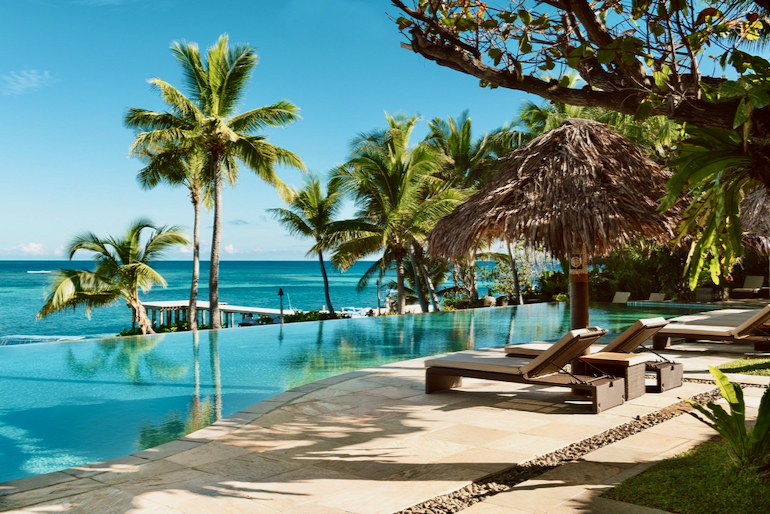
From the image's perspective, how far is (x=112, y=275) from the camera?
17.2 metres

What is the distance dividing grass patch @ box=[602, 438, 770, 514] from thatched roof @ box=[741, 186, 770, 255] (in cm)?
993

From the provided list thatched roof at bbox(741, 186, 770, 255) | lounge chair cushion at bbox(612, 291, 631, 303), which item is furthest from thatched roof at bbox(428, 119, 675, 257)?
lounge chair cushion at bbox(612, 291, 631, 303)

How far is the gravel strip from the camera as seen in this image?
3.32 meters

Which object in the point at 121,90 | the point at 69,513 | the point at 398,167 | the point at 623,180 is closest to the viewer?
the point at 69,513

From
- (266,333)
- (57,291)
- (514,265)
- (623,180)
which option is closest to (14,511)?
(623,180)

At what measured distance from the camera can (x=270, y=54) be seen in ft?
243

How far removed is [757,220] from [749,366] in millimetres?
8141

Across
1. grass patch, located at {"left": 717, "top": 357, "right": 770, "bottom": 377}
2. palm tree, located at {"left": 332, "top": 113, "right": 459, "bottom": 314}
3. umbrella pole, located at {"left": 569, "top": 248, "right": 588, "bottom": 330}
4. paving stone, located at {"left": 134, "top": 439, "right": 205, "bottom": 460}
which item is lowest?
paving stone, located at {"left": 134, "top": 439, "right": 205, "bottom": 460}

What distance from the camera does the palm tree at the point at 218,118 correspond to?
1717cm

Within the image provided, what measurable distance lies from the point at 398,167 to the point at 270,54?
5981 cm

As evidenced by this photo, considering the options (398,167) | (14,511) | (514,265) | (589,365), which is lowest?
(14,511)

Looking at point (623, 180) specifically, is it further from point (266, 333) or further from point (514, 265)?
point (514, 265)

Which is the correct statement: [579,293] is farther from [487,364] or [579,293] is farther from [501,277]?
[501,277]

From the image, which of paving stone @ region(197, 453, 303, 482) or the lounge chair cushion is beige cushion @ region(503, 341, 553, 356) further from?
the lounge chair cushion
